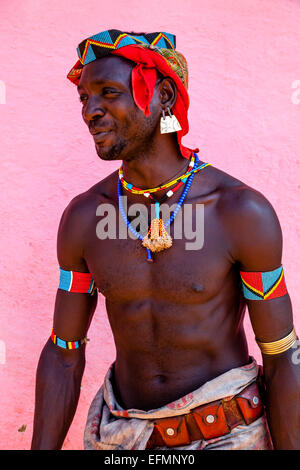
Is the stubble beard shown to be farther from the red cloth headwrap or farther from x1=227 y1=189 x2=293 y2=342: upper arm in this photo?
x1=227 y1=189 x2=293 y2=342: upper arm

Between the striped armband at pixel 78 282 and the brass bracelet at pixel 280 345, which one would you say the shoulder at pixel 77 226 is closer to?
the striped armband at pixel 78 282

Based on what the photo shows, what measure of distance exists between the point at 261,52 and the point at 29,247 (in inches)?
65.0

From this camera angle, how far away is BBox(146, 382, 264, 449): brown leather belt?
2.33m

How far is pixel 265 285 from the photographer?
7.62 ft

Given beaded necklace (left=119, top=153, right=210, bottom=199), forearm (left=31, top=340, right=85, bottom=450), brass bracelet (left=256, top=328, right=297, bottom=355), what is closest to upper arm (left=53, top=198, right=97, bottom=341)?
forearm (left=31, top=340, right=85, bottom=450)

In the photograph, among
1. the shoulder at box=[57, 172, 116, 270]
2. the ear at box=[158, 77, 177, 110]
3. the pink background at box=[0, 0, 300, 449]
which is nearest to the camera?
the ear at box=[158, 77, 177, 110]

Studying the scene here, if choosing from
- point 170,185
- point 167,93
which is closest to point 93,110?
point 167,93

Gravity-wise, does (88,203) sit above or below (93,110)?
below

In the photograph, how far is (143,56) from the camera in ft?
7.55

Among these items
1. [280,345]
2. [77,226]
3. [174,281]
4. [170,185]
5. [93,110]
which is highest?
[93,110]

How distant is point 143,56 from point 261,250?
851mm

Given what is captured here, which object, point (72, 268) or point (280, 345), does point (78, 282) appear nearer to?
point (72, 268)

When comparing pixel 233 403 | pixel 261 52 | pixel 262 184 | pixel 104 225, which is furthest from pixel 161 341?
pixel 261 52

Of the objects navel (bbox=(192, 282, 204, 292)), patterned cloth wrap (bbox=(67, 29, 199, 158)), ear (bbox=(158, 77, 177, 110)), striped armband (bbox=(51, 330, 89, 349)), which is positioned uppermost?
patterned cloth wrap (bbox=(67, 29, 199, 158))
